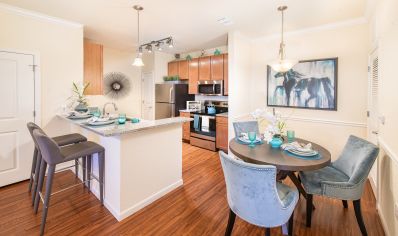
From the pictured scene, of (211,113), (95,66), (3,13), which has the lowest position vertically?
(211,113)

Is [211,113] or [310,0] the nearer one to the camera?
[310,0]

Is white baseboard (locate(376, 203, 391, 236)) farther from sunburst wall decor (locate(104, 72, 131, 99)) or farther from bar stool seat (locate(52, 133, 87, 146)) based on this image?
sunburst wall decor (locate(104, 72, 131, 99))

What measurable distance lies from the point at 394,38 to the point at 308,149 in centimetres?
122

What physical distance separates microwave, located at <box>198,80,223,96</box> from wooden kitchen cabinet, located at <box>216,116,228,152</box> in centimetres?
71

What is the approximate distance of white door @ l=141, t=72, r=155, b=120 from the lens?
5.82m

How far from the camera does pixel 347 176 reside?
2072 mm

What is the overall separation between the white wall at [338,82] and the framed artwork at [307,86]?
0.36ft

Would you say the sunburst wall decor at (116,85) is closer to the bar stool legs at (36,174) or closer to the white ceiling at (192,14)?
the white ceiling at (192,14)

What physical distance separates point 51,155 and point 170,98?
3625mm

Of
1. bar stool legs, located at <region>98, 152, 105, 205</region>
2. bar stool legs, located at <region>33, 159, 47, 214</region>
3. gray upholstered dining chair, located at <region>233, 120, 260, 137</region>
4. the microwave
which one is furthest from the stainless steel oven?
bar stool legs, located at <region>33, 159, 47, 214</region>

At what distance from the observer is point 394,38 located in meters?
1.68

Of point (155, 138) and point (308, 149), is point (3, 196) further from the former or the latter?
point (308, 149)

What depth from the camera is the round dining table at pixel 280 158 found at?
1.68 meters

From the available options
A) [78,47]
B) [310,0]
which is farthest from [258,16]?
[78,47]
